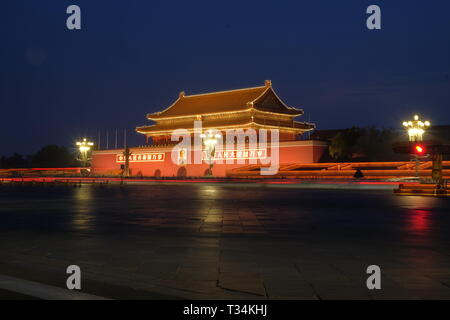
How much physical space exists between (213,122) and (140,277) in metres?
57.6

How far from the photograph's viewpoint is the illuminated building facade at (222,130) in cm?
5903

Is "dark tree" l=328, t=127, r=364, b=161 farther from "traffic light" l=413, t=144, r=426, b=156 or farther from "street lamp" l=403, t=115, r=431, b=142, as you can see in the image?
"traffic light" l=413, t=144, r=426, b=156

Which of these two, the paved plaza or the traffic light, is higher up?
the traffic light

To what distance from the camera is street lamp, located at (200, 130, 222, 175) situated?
191ft

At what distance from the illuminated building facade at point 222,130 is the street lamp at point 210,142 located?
35 centimetres

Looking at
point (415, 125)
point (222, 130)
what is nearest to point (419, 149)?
point (415, 125)

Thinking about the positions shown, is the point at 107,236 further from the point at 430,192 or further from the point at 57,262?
the point at 430,192

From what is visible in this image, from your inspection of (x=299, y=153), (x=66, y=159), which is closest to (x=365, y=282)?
(x=299, y=153)

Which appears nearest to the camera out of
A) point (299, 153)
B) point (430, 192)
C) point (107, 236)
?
point (107, 236)

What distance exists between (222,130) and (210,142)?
17.7 feet

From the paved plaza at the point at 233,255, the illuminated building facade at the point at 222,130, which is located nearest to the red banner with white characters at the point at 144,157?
the illuminated building facade at the point at 222,130

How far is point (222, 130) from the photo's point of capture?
207ft

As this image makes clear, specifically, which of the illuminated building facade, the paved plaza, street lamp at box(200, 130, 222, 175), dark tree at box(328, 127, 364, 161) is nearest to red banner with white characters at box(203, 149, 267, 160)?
the illuminated building facade

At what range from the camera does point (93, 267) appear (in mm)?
7012
